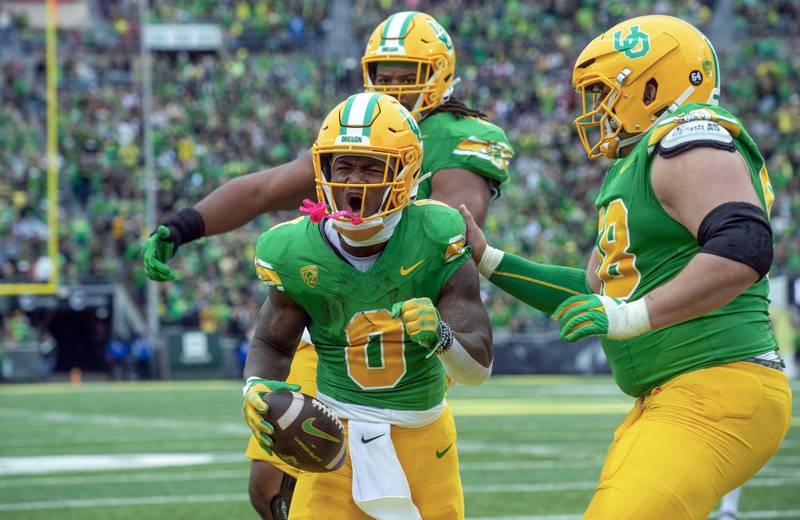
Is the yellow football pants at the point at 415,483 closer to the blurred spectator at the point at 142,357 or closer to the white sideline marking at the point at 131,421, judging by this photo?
the white sideline marking at the point at 131,421

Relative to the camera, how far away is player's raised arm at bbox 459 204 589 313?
3.81m

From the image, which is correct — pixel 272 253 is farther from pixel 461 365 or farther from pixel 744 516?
pixel 744 516

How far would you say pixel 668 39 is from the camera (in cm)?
336

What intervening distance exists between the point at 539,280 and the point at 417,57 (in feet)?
3.45

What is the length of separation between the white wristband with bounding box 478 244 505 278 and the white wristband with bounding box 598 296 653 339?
3.12ft

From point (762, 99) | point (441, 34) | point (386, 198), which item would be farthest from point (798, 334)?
point (386, 198)

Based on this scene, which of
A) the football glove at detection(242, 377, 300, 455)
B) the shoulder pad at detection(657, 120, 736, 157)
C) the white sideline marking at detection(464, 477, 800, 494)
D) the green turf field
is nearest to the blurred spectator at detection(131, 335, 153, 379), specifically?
the green turf field

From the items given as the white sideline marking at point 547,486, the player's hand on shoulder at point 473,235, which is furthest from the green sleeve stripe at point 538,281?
the white sideline marking at point 547,486

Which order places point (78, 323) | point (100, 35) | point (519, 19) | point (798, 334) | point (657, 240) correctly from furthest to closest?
point (519, 19), point (100, 35), point (78, 323), point (798, 334), point (657, 240)

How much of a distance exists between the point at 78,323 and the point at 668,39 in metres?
19.5

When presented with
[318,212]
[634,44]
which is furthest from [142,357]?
[634,44]

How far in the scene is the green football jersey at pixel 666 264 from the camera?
3.08 meters

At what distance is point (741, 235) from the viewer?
9.18 ft

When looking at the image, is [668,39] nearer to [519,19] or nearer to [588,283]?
[588,283]
